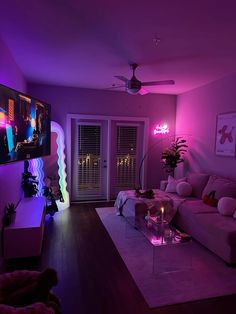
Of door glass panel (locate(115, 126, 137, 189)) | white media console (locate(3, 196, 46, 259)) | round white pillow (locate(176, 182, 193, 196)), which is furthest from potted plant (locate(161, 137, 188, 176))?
white media console (locate(3, 196, 46, 259))

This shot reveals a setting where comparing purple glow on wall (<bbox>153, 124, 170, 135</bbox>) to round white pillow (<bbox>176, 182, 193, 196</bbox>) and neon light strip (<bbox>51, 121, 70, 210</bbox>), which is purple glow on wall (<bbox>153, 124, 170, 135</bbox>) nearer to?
round white pillow (<bbox>176, 182, 193, 196</bbox>)

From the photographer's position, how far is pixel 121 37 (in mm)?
2834

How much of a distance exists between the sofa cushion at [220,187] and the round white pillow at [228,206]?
0.30 m

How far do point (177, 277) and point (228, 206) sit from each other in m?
1.47

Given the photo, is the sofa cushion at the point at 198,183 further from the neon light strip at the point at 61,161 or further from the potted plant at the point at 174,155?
the neon light strip at the point at 61,161

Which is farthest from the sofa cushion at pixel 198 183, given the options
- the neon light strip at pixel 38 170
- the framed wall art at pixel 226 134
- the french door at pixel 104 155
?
the neon light strip at pixel 38 170

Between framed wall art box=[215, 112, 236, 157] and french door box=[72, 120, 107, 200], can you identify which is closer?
framed wall art box=[215, 112, 236, 157]

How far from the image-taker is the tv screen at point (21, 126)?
246 centimetres

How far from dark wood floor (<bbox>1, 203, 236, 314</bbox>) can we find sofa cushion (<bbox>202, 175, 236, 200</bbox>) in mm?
1854

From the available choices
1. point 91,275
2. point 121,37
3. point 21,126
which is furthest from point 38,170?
point 121,37

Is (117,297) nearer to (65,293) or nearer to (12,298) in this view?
(65,293)

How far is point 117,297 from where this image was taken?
2.42 m

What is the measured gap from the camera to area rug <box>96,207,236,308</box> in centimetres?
246

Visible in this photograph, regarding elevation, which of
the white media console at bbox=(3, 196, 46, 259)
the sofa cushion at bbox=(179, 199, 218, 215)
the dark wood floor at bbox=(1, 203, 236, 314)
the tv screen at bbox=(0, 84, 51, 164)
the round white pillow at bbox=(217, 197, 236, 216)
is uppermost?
the tv screen at bbox=(0, 84, 51, 164)
